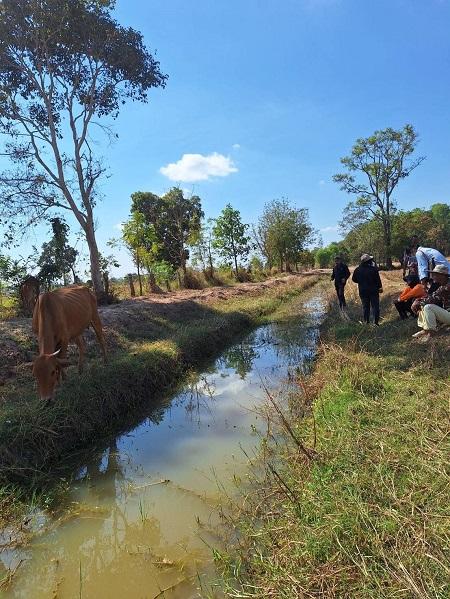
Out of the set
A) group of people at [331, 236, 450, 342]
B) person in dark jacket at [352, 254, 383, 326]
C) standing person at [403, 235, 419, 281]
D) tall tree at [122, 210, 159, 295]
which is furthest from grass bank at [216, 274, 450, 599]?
tall tree at [122, 210, 159, 295]

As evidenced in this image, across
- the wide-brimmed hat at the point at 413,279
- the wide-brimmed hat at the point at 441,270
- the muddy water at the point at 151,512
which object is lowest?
the muddy water at the point at 151,512

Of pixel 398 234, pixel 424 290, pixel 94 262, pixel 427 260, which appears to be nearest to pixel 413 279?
pixel 424 290

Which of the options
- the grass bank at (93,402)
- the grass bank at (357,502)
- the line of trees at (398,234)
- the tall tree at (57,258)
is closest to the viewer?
the grass bank at (357,502)

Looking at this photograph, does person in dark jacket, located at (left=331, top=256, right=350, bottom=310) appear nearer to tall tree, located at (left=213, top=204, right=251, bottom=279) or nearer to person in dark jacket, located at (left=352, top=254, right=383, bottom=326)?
person in dark jacket, located at (left=352, top=254, right=383, bottom=326)

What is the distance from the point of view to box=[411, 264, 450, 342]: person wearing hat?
6.72 metres

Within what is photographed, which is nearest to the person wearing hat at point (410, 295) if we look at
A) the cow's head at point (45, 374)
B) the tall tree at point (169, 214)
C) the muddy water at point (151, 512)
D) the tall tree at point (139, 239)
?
the muddy water at point (151, 512)

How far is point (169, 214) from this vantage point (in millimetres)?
35156

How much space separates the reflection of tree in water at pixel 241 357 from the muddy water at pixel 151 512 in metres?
1.70

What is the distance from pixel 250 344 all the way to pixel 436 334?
605 centimetres

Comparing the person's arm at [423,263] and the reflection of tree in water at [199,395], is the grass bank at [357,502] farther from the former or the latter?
the person's arm at [423,263]

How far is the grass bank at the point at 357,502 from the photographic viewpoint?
2.48 m

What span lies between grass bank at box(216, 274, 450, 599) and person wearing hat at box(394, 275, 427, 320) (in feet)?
9.35

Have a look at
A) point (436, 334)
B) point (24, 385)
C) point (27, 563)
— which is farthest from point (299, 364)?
point (27, 563)

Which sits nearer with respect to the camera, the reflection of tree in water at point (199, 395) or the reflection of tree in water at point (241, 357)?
the reflection of tree in water at point (199, 395)
